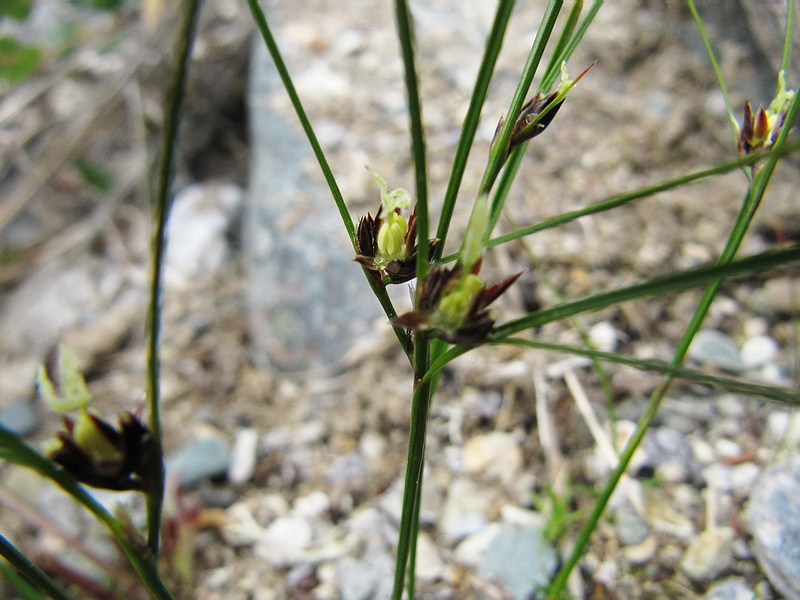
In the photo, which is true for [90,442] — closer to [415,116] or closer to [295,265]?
[415,116]

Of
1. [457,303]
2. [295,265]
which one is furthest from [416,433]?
[295,265]

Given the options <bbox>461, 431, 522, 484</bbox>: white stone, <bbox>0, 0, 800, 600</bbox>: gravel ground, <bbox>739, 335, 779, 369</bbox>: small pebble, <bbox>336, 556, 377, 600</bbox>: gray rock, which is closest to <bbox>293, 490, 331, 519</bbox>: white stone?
<bbox>0, 0, 800, 600</bbox>: gravel ground

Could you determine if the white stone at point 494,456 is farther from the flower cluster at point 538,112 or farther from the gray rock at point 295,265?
the flower cluster at point 538,112

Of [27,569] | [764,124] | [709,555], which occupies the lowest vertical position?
[27,569]

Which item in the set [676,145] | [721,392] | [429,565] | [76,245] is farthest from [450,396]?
[76,245]

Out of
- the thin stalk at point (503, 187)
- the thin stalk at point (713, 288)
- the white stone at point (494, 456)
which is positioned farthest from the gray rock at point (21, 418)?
the thin stalk at point (503, 187)

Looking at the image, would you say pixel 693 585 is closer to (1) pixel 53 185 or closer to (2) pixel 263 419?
(2) pixel 263 419

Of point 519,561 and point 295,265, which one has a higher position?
point 295,265
